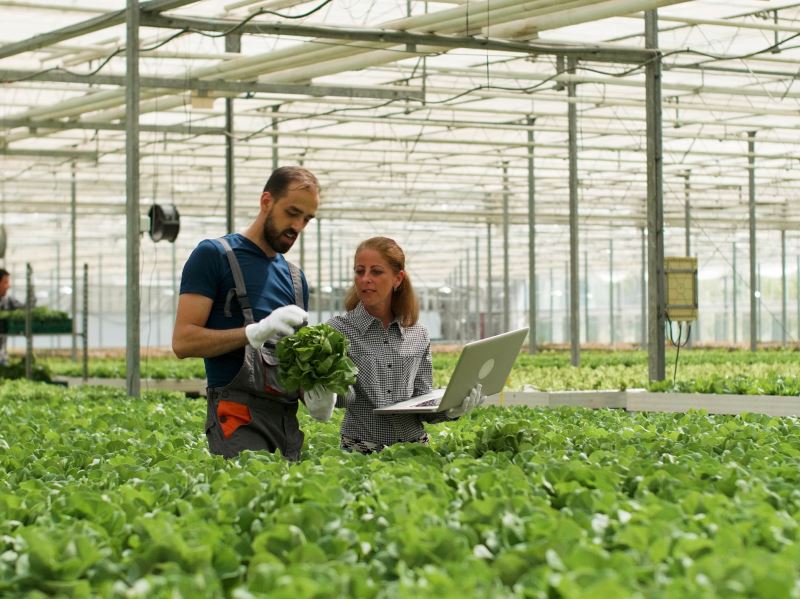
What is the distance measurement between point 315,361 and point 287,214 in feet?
1.89

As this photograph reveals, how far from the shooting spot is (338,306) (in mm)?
36219

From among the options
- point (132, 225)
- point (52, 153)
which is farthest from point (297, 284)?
point (52, 153)

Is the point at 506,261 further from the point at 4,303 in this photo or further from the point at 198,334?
the point at 198,334

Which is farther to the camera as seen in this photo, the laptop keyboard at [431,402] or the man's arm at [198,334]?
the laptop keyboard at [431,402]

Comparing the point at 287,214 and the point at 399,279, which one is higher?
the point at 287,214

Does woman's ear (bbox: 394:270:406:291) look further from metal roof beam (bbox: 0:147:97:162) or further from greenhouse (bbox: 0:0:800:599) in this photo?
metal roof beam (bbox: 0:147:97:162)

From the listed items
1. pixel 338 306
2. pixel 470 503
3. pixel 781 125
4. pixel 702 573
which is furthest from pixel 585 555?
pixel 338 306

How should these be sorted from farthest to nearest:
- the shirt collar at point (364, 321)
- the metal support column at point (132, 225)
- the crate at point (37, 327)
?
the crate at point (37, 327)
the metal support column at point (132, 225)
the shirt collar at point (364, 321)

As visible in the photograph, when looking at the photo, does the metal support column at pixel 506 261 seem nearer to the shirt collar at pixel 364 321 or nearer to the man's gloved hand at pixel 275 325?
the shirt collar at pixel 364 321

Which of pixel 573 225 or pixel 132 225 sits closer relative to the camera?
pixel 132 225

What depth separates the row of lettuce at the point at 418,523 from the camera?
217cm

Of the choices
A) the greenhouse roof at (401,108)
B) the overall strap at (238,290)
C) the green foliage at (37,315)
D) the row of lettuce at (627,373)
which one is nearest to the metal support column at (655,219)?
the row of lettuce at (627,373)

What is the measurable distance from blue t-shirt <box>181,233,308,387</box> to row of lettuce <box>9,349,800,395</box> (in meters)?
5.52

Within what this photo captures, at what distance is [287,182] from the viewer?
4.11 m
